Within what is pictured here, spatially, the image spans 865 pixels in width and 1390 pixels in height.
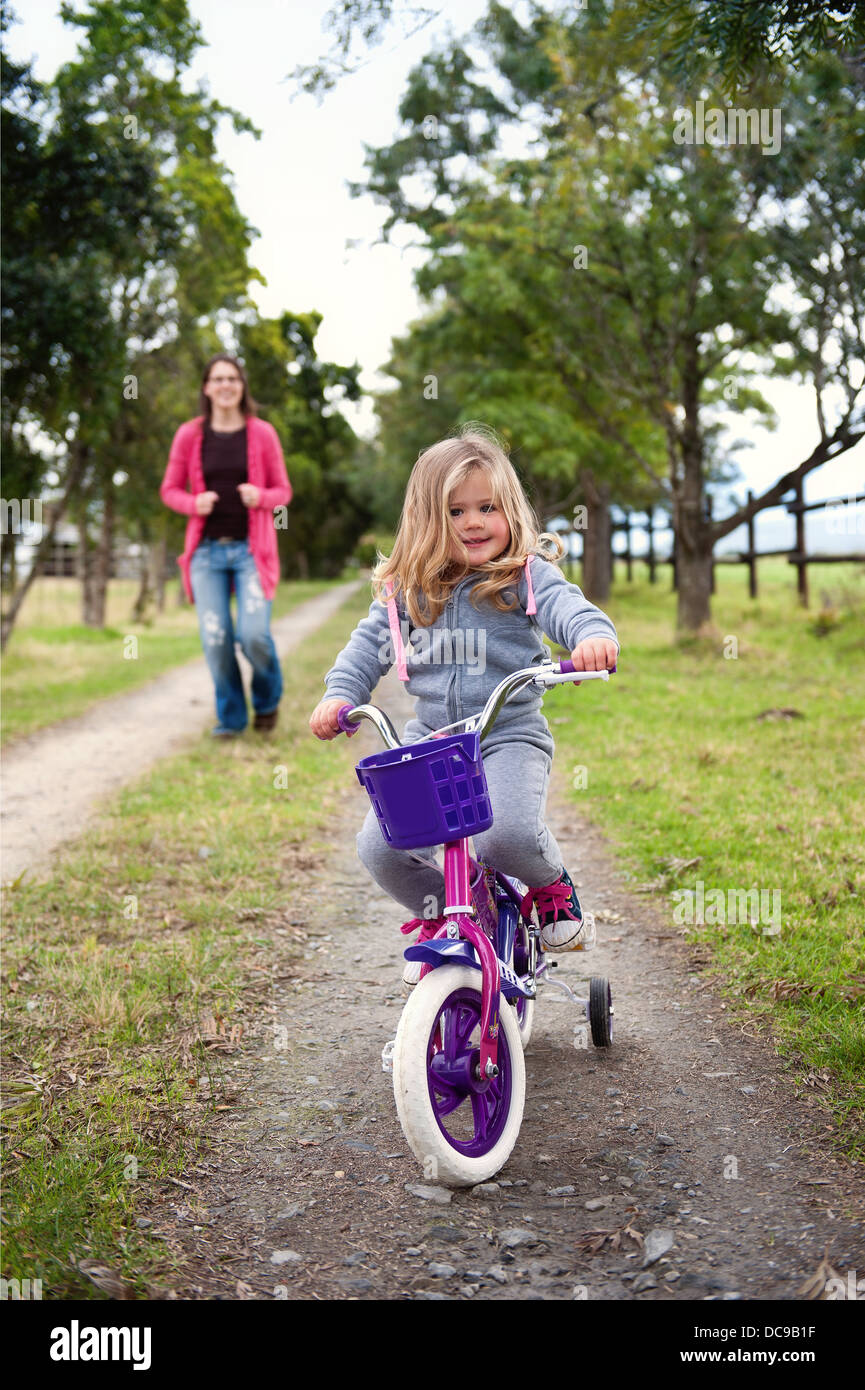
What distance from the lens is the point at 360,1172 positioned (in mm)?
2861

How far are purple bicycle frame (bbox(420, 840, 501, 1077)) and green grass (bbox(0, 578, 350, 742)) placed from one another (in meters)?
6.81

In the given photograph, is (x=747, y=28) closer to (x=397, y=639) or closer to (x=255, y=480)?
(x=397, y=639)

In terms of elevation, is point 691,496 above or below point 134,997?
above

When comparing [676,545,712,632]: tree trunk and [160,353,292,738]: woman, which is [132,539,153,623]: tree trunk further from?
[160,353,292,738]: woman

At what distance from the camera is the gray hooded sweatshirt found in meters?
3.19

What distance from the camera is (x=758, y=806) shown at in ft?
19.8

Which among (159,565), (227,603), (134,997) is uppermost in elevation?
(159,565)

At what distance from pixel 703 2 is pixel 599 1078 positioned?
3.66 meters

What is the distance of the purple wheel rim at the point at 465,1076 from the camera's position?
9.00 ft

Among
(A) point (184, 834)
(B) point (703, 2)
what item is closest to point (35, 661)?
(A) point (184, 834)

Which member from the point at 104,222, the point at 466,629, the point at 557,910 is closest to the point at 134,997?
the point at 557,910

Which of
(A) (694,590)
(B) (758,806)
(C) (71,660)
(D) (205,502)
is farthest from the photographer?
(C) (71,660)

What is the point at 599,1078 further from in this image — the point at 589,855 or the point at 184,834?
the point at 184,834

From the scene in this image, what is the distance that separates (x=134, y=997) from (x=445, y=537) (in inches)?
72.8
